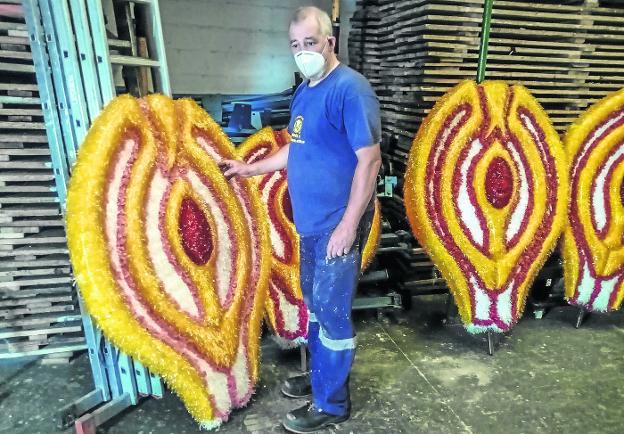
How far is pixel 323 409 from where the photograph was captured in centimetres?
214

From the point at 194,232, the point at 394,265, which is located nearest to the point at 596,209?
the point at 394,265

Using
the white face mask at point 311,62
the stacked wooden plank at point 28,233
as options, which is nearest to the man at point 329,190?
the white face mask at point 311,62

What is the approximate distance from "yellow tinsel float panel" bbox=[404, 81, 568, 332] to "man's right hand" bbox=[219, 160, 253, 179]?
1052mm

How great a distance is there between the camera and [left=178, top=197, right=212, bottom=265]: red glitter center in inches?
83.0

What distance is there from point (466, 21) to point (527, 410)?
2440 millimetres

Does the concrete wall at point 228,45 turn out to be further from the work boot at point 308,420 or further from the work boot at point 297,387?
the work boot at point 308,420

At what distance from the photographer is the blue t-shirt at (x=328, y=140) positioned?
1778mm

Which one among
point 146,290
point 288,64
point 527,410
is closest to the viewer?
point 146,290

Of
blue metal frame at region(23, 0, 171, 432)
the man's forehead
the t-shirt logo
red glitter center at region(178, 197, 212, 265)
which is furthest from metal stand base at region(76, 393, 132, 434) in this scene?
the man's forehead

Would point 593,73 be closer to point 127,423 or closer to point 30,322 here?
point 127,423

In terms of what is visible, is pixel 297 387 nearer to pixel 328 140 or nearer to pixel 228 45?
pixel 328 140

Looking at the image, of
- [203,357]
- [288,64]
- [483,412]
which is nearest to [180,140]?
[203,357]

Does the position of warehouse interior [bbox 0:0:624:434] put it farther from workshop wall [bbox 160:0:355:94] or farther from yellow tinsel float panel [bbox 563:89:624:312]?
workshop wall [bbox 160:0:355:94]

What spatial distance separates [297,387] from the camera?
92.4 inches
